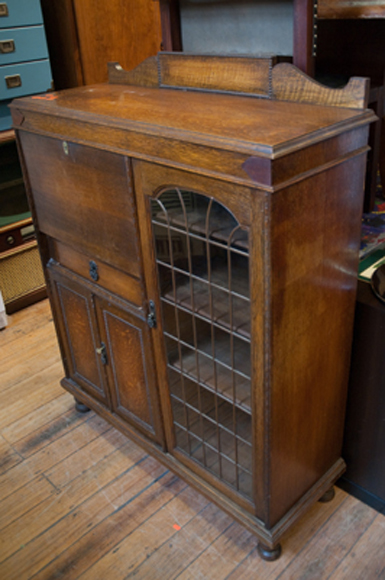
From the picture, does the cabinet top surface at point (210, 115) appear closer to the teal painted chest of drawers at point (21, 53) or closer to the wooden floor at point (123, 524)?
the teal painted chest of drawers at point (21, 53)

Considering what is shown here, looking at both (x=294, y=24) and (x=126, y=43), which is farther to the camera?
(x=126, y=43)

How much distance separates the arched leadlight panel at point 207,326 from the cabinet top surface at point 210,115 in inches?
6.6

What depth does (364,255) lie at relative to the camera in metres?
1.85

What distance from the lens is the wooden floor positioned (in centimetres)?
175

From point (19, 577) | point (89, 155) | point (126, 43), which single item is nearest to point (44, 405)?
point (19, 577)

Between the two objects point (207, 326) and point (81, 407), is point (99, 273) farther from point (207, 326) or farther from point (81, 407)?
point (81, 407)

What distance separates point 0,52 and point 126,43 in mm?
815

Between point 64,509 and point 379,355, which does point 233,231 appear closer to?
point 379,355

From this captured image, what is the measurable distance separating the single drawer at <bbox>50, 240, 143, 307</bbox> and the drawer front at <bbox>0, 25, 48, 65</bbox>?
4.13 ft

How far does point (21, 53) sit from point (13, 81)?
5.9 inches

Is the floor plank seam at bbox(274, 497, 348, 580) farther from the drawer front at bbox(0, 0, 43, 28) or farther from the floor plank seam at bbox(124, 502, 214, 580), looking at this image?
the drawer front at bbox(0, 0, 43, 28)

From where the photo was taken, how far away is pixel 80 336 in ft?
7.29

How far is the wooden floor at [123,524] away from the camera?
1753 millimetres

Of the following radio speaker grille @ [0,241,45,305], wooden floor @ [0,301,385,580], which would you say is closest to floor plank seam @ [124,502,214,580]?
wooden floor @ [0,301,385,580]
